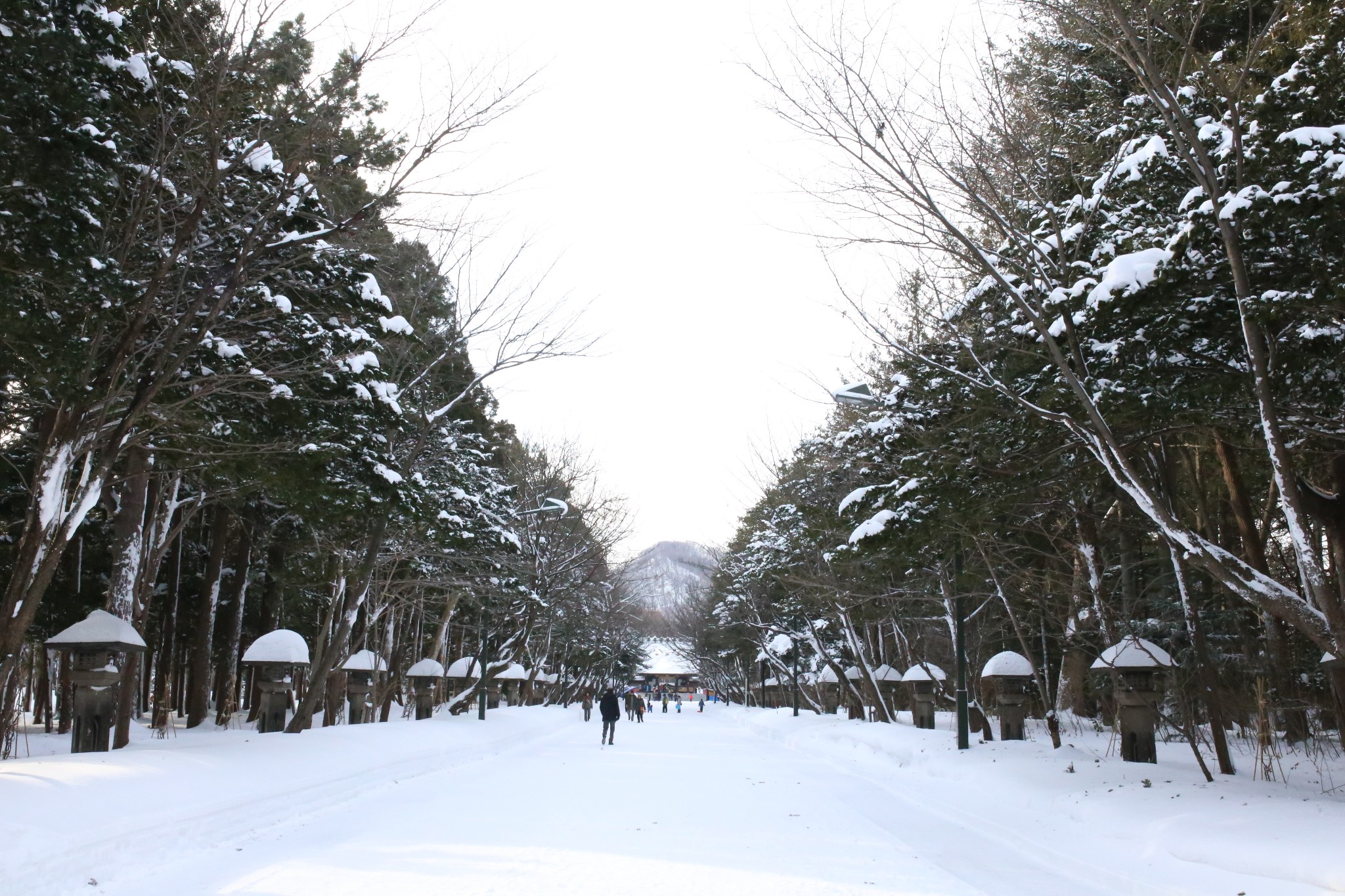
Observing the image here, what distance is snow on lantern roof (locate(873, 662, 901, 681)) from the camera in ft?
77.9

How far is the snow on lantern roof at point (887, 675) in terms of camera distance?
2373 centimetres

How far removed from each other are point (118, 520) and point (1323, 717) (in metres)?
18.5

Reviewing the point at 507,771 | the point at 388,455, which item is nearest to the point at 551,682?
the point at 507,771

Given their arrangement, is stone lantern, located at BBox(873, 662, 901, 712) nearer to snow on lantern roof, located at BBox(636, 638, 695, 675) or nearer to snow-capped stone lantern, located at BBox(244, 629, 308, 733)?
snow-capped stone lantern, located at BBox(244, 629, 308, 733)

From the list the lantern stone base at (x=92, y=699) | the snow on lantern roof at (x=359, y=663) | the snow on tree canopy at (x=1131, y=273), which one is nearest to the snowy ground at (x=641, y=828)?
the lantern stone base at (x=92, y=699)

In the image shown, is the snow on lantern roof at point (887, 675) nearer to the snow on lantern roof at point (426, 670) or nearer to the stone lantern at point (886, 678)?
the stone lantern at point (886, 678)

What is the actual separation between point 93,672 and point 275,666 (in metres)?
4.56

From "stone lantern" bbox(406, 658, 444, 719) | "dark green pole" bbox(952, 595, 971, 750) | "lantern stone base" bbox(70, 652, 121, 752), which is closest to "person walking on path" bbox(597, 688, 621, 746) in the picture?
"stone lantern" bbox(406, 658, 444, 719)

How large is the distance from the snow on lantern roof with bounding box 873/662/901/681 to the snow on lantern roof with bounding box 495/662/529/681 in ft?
44.1

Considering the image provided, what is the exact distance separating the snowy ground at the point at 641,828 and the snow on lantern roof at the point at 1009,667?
6.31ft

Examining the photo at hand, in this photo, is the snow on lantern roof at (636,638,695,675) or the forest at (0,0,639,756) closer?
the forest at (0,0,639,756)

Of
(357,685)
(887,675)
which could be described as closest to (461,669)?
(357,685)

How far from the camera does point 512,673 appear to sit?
33.7 m

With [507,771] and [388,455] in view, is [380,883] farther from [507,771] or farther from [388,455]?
[507,771]
